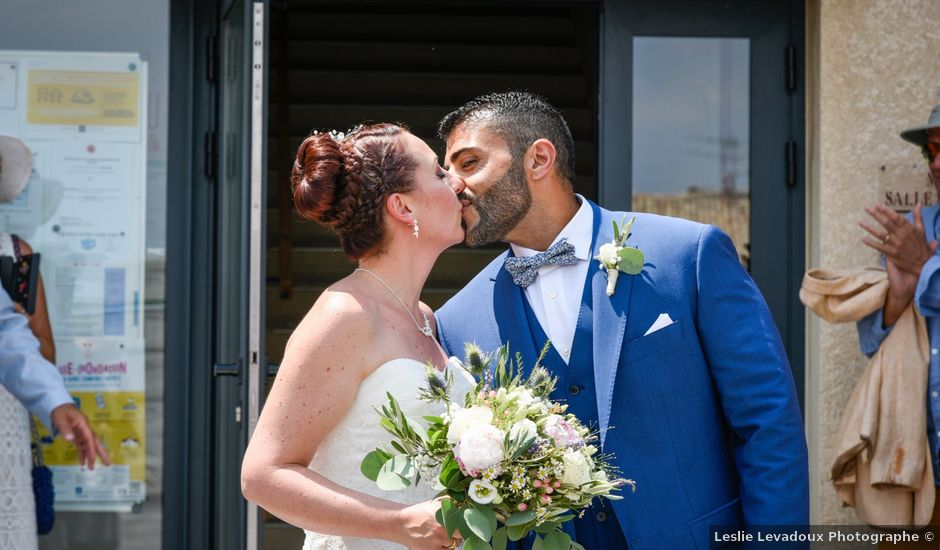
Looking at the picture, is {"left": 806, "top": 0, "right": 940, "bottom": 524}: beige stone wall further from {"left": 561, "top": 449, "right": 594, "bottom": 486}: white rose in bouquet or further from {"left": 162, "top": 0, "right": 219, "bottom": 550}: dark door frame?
{"left": 561, "top": 449, "right": 594, "bottom": 486}: white rose in bouquet

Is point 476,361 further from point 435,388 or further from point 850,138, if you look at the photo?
point 850,138

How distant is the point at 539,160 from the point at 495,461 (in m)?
1.34

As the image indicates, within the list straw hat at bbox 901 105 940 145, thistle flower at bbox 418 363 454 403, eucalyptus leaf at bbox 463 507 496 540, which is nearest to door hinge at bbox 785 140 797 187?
straw hat at bbox 901 105 940 145

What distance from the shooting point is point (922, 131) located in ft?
15.9

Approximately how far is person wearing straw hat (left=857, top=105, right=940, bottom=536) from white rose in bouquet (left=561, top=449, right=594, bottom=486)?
8.11 feet

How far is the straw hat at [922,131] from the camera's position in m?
4.70

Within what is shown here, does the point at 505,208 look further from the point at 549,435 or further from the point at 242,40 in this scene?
the point at 242,40

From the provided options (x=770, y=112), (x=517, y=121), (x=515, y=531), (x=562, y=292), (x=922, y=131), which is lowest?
(x=515, y=531)

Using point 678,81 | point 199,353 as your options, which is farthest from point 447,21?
point 199,353

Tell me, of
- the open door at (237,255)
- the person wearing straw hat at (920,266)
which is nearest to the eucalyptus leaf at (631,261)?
the open door at (237,255)

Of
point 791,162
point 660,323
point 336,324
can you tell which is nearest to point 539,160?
point 660,323

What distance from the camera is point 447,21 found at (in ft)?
29.7

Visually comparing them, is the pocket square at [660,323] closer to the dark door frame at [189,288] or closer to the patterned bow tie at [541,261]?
the patterned bow tie at [541,261]

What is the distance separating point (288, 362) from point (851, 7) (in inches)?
140
